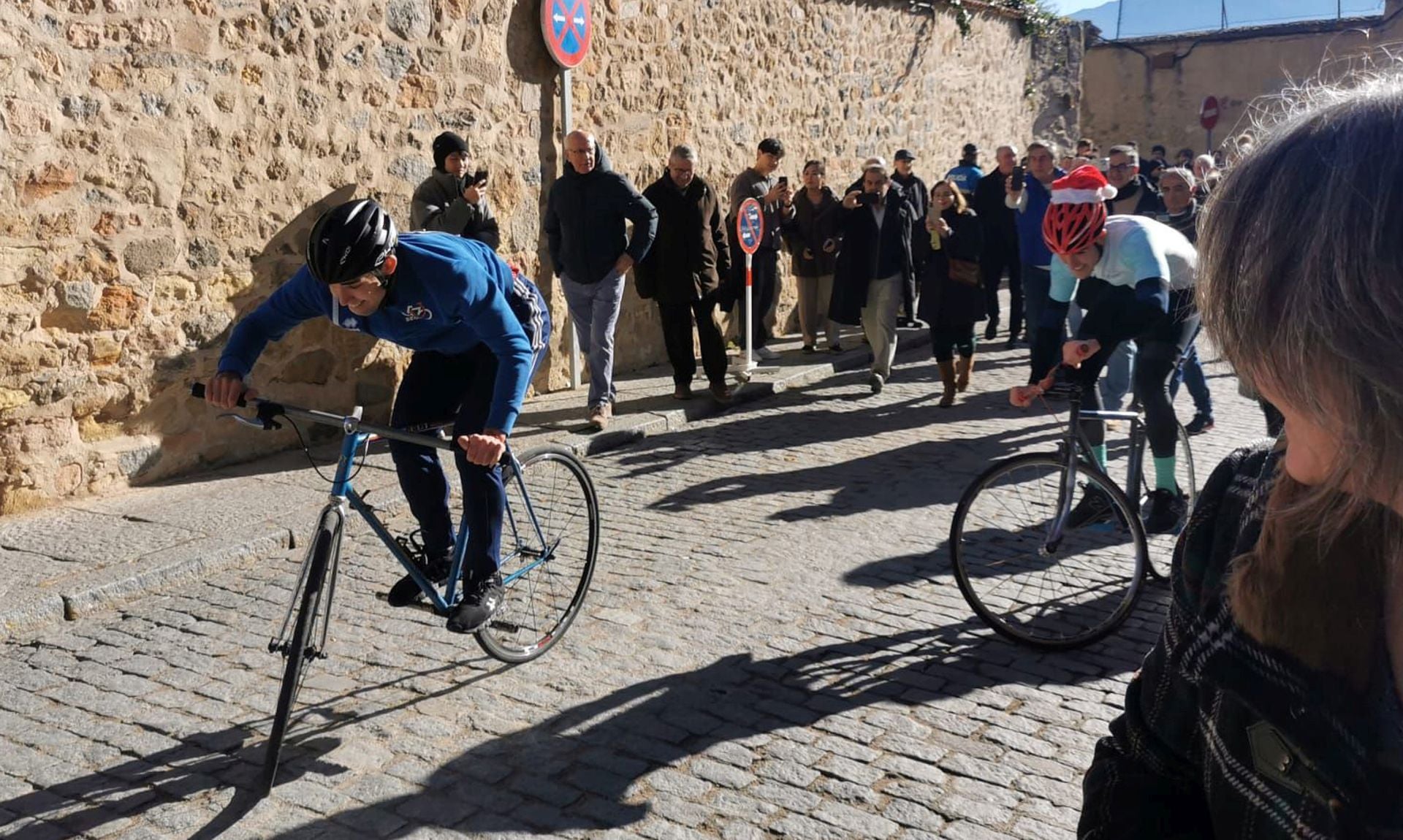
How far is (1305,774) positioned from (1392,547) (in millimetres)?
208

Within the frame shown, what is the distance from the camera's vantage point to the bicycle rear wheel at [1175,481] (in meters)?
5.99

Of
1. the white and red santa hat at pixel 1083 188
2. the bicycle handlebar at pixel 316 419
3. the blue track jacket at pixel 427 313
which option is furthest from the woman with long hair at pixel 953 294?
the bicycle handlebar at pixel 316 419

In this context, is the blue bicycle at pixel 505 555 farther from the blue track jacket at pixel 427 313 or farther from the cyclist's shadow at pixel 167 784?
the blue track jacket at pixel 427 313

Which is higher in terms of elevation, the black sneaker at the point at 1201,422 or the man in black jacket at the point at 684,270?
the man in black jacket at the point at 684,270

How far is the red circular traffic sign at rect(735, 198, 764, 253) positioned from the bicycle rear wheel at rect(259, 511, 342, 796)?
7702mm

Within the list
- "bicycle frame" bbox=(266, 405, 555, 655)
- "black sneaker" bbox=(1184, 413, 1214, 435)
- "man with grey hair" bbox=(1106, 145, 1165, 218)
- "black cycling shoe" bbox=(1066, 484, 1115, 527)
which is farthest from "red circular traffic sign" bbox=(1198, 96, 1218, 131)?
"bicycle frame" bbox=(266, 405, 555, 655)

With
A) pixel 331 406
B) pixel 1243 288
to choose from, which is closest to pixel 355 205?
pixel 1243 288

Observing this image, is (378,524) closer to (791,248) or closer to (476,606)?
(476,606)

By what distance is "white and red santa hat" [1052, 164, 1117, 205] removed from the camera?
571 cm

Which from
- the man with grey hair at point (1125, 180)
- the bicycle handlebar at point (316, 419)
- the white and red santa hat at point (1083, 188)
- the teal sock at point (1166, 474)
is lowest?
the teal sock at point (1166, 474)

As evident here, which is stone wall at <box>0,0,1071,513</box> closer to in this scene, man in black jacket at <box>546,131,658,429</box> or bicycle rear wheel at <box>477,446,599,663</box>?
man in black jacket at <box>546,131,658,429</box>

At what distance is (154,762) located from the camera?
159 inches

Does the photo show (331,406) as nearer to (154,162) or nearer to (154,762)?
(154,162)

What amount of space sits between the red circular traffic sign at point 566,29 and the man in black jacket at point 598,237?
1284 mm
